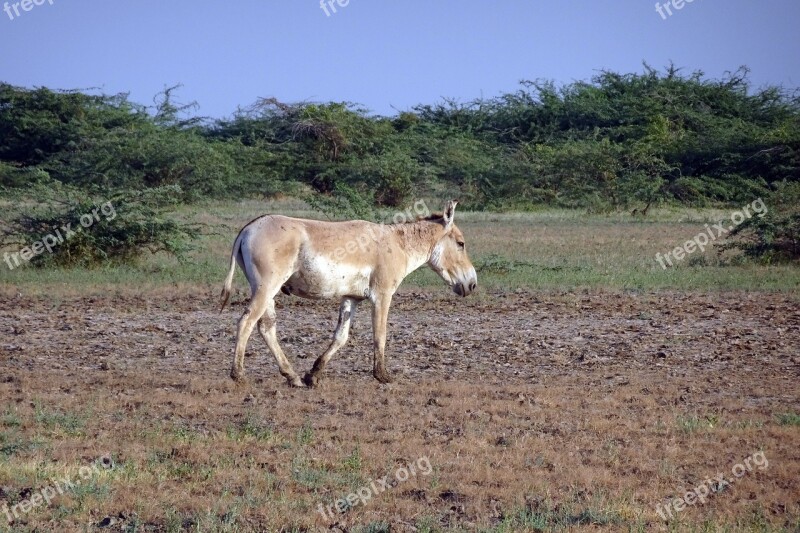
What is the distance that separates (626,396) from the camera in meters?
9.91

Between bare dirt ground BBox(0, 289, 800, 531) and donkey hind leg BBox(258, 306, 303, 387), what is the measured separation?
12 centimetres

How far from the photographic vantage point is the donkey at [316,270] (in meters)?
10.1

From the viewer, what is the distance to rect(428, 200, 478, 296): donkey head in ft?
37.2

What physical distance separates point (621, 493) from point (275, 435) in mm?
2668

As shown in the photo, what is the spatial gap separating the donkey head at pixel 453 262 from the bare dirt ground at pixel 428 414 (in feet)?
2.90

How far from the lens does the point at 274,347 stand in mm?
10414

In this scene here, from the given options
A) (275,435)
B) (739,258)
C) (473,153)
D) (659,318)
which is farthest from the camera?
(473,153)

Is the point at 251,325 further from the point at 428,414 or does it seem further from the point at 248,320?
the point at 428,414

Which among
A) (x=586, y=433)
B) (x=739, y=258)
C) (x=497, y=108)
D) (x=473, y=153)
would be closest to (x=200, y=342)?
(x=586, y=433)

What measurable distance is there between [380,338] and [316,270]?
903 millimetres

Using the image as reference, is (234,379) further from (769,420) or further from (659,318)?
(659,318)

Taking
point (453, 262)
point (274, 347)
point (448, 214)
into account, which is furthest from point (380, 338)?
point (448, 214)

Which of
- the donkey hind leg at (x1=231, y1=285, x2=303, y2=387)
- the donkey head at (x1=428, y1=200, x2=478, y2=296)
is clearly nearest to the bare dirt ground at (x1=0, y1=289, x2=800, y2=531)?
the donkey hind leg at (x1=231, y1=285, x2=303, y2=387)

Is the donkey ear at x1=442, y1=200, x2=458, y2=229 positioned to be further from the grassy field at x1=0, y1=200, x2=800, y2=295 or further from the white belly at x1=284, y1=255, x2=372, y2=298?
the grassy field at x1=0, y1=200, x2=800, y2=295
